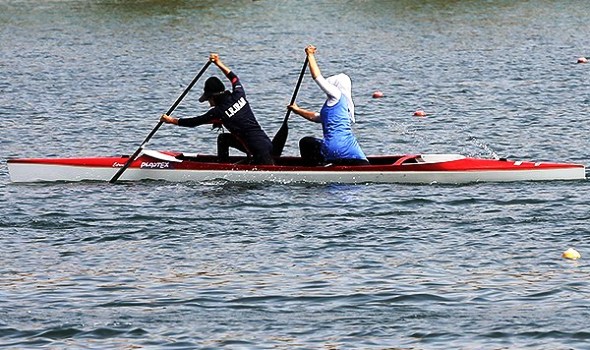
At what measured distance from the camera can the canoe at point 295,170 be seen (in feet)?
72.2

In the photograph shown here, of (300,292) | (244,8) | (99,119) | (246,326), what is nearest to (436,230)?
(300,292)

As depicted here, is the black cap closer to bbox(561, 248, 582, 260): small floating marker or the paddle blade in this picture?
the paddle blade

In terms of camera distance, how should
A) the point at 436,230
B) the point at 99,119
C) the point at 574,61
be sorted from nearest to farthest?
the point at 436,230, the point at 99,119, the point at 574,61

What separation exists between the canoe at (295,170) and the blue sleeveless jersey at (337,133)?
217 mm

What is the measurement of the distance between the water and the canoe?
0.63ft

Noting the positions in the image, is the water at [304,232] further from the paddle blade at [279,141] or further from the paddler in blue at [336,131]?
the paddle blade at [279,141]

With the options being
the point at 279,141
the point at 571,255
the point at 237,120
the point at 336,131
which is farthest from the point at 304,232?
the point at 279,141

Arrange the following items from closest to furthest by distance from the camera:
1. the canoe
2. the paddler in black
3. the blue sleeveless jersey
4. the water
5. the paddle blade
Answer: the water
the canoe
the blue sleeveless jersey
the paddler in black
the paddle blade

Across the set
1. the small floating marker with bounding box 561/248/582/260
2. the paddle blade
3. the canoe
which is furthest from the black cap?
the small floating marker with bounding box 561/248/582/260

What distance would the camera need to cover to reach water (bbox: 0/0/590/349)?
48.5ft

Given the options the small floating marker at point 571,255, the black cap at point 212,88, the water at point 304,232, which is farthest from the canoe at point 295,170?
the small floating marker at point 571,255

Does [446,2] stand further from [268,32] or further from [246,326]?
[246,326]

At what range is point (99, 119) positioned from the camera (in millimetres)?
31375

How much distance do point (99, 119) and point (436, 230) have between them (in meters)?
13.8
